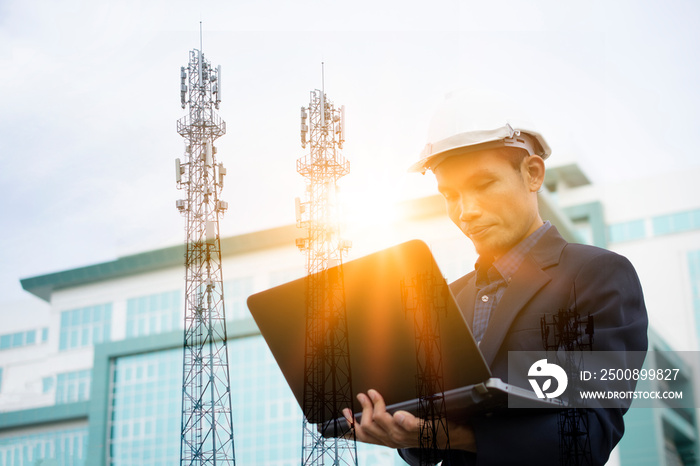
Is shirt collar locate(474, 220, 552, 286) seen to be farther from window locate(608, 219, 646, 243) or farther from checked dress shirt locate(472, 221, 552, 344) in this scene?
window locate(608, 219, 646, 243)

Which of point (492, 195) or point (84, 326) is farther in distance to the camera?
point (84, 326)

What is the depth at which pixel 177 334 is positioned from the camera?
21547 millimetres

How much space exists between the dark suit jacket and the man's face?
0.21ft

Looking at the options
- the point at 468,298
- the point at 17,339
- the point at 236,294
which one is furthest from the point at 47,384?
the point at 468,298

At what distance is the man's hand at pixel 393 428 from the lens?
1503 mm

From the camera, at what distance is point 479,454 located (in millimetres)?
1496

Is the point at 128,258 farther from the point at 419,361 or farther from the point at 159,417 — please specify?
the point at 419,361

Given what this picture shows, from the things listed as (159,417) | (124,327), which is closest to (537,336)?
(159,417)

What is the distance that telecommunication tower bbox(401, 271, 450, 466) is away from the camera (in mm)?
1453

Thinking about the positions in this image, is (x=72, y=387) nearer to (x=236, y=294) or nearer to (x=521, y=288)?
(x=236, y=294)

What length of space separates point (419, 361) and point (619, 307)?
36 cm

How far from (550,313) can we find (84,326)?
76.8ft

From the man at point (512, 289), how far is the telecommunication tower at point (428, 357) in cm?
3

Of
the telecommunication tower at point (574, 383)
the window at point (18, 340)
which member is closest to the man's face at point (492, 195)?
the telecommunication tower at point (574, 383)
